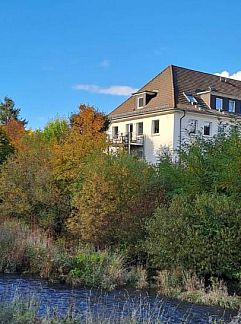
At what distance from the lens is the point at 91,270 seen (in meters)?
15.4

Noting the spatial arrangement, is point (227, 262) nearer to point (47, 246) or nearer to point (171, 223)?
point (171, 223)

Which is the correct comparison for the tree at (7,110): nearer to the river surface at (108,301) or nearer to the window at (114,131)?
the window at (114,131)

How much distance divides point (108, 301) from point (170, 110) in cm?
2983

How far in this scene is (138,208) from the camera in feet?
57.2

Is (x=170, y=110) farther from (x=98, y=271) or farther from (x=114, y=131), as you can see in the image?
(x=98, y=271)

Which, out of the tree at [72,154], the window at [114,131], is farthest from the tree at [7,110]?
the tree at [72,154]

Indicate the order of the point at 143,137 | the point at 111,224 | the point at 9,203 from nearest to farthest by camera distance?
the point at 111,224 → the point at 9,203 → the point at 143,137

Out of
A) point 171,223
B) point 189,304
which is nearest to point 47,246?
point 171,223

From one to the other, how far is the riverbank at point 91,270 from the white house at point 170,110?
24.3 metres

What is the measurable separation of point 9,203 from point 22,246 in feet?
19.2

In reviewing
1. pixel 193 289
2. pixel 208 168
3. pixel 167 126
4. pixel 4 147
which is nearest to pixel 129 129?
pixel 167 126

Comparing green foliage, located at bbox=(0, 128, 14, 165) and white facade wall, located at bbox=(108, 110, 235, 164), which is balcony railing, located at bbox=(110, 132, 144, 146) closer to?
white facade wall, located at bbox=(108, 110, 235, 164)

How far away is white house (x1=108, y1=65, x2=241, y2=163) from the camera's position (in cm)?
4162

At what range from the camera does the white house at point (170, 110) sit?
41.6 metres
